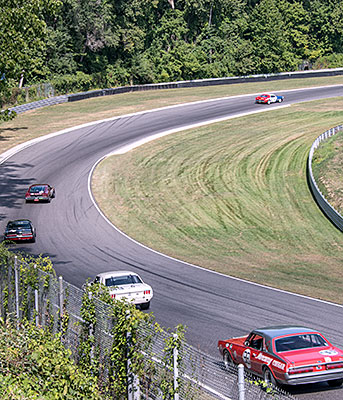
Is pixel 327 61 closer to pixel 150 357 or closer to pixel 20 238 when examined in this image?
pixel 20 238

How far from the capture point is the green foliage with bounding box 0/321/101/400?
10.1m

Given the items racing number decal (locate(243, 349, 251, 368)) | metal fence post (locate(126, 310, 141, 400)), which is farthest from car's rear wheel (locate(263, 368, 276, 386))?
metal fence post (locate(126, 310, 141, 400))

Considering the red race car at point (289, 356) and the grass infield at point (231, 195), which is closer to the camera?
the red race car at point (289, 356)

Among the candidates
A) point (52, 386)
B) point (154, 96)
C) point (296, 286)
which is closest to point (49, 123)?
point (154, 96)

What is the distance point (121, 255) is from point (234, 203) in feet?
45.7

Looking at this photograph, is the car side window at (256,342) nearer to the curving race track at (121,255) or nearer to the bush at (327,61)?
the curving race track at (121,255)

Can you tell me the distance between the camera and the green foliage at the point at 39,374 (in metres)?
10.1

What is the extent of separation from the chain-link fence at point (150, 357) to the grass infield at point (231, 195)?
14.4m

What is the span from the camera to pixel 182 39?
410 feet

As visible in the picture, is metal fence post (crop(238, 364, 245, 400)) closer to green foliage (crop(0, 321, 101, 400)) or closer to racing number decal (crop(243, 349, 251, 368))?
green foliage (crop(0, 321, 101, 400))

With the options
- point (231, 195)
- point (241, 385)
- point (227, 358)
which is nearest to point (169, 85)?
point (231, 195)

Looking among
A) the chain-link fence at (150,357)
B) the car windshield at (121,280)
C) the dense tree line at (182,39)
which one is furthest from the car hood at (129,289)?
the dense tree line at (182,39)

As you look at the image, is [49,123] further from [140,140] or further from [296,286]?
[296,286]

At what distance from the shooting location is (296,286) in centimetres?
2812
